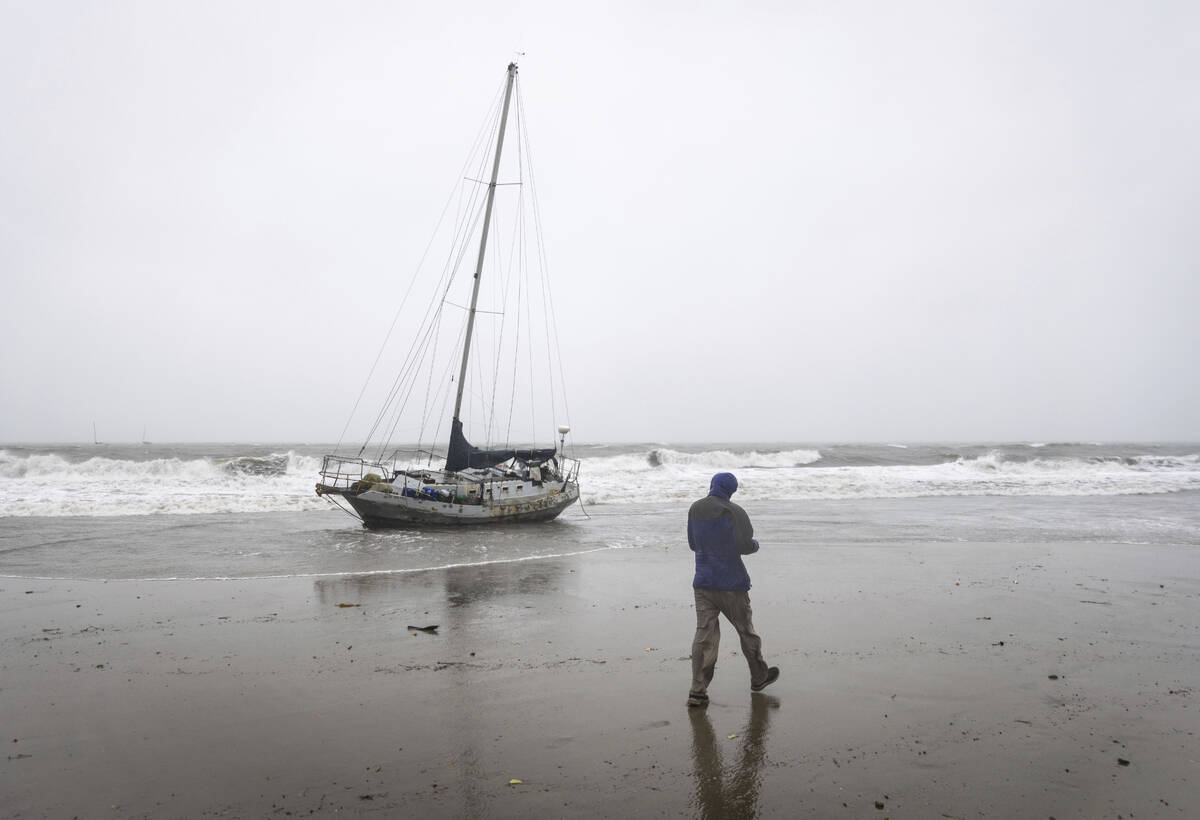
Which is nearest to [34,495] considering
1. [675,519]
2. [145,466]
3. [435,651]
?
[145,466]

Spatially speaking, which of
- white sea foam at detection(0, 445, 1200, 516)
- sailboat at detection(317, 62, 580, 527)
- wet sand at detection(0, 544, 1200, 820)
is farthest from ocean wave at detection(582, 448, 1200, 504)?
wet sand at detection(0, 544, 1200, 820)

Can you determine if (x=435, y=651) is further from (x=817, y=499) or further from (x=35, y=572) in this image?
(x=817, y=499)

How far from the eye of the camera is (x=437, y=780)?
4.10m

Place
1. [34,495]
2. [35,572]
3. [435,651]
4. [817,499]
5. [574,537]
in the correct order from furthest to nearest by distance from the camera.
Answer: [817,499] → [34,495] → [574,537] → [35,572] → [435,651]

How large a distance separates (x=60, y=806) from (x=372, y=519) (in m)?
14.8

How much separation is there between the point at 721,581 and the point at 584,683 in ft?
5.26

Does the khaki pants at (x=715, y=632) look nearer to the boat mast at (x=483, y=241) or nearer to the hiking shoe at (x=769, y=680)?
the hiking shoe at (x=769, y=680)

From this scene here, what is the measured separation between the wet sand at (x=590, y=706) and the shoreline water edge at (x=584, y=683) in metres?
0.03

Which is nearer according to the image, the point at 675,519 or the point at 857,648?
the point at 857,648

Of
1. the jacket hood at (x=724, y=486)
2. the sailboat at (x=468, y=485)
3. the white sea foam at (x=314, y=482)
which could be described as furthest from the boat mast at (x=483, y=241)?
the jacket hood at (x=724, y=486)

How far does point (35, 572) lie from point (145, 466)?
Answer: 26.3 metres

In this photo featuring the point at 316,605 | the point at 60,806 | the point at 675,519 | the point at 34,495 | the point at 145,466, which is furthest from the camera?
the point at 145,466

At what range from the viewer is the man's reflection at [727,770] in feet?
12.4

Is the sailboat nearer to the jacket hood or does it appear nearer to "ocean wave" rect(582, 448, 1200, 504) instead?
"ocean wave" rect(582, 448, 1200, 504)
